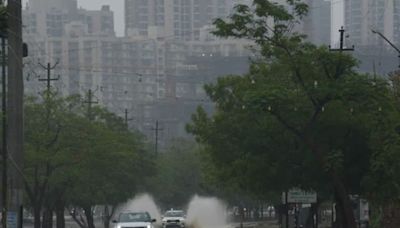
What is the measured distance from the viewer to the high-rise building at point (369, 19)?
4865 inches

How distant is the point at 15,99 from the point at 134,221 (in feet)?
81.0

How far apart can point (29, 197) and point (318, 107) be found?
1044 inches

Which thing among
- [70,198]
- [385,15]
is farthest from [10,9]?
[385,15]

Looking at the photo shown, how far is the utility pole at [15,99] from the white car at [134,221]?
22470 millimetres

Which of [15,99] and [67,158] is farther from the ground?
[15,99]

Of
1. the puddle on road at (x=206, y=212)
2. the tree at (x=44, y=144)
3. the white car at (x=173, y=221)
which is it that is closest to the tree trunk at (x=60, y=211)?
the tree at (x=44, y=144)

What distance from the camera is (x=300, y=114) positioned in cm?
3903

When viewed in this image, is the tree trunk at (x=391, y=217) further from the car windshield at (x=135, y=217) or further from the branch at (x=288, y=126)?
the branch at (x=288, y=126)

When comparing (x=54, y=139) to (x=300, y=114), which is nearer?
(x=300, y=114)

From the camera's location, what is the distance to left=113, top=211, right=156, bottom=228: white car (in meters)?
46.6

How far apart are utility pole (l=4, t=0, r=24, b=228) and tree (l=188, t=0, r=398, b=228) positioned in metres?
13.8

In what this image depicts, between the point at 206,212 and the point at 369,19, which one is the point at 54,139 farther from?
the point at 369,19

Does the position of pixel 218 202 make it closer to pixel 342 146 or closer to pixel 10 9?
pixel 342 146

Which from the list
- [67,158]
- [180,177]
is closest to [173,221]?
[67,158]
